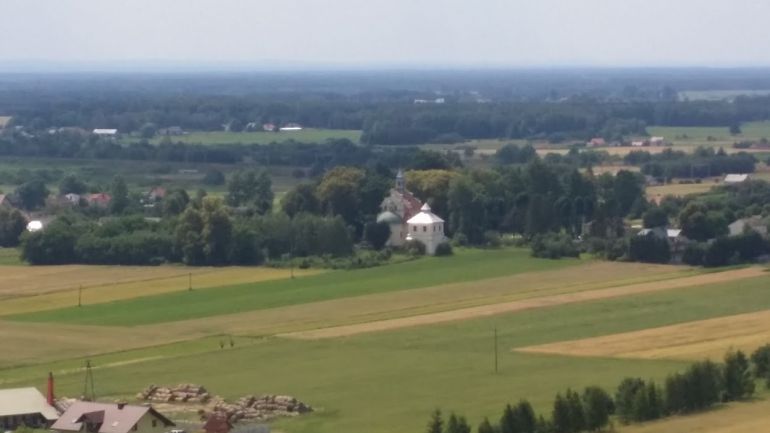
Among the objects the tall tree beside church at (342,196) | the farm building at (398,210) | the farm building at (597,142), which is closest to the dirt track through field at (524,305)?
the farm building at (398,210)

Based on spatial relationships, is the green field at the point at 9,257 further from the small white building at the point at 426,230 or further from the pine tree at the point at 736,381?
the pine tree at the point at 736,381

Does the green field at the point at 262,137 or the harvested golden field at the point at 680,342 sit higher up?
the harvested golden field at the point at 680,342

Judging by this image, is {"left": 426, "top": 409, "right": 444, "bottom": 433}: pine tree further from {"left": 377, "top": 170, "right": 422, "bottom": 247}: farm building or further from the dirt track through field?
{"left": 377, "top": 170, "right": 422, "bottom": 247}: farm building

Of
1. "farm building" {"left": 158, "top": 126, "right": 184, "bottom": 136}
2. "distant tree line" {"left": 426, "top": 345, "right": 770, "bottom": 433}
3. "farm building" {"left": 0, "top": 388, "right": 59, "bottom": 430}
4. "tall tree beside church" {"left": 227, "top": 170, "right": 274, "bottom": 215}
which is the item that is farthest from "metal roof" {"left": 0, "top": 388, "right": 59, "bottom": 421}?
"farm building" {"left": 158, "top": 126, "right": 184, "bottom": 136}

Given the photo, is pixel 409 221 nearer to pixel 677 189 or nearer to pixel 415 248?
pixel 415 248

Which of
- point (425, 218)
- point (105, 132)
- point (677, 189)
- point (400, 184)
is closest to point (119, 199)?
point (400, 184)

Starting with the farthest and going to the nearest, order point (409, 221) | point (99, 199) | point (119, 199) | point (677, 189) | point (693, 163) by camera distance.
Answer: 1. point (693, 163)
2. point (677, 189)
3. point (99, 199)
4. point (119, 199)
5. point (409, 221)
